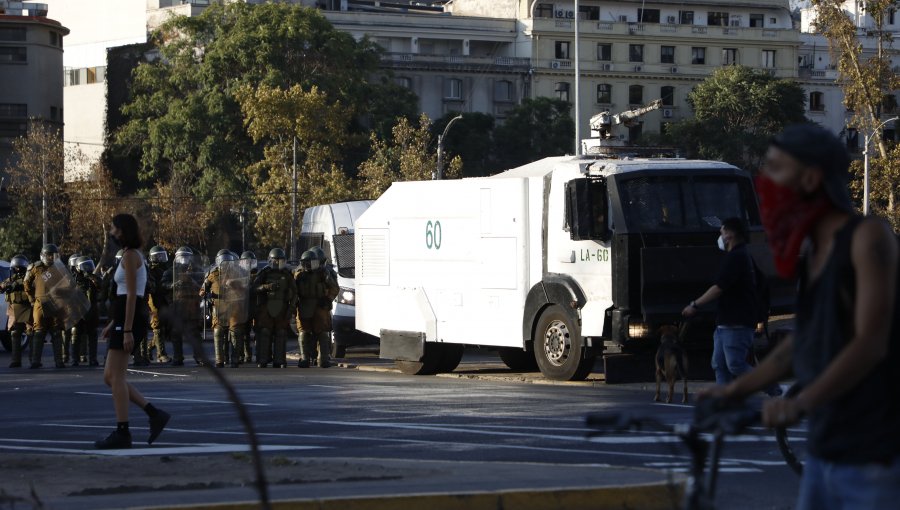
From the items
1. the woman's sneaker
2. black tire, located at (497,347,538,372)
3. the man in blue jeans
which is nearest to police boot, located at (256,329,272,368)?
black tire, located at (497,347,538,372)

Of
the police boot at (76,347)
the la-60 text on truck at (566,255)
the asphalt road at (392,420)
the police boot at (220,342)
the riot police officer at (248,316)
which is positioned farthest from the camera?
the police boot at (76,347)

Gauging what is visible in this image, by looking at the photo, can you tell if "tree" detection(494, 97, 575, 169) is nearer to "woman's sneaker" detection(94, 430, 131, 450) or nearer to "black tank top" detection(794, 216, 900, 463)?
"woman's sneaker" detection(94, 430, 131, 450)

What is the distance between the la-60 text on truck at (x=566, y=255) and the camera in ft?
65.9

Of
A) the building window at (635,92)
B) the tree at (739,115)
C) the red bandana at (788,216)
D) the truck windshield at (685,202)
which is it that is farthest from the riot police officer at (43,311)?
the building window at (635,92)

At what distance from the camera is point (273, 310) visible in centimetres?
2630

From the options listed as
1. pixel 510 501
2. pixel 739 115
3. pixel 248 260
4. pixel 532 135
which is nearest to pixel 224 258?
pixel 248 260

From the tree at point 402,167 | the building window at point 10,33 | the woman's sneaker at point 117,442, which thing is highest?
the building window at point 10,33

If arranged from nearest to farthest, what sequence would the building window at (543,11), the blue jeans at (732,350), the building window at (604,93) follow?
the blue jeans at (732,350), the building window at (604,93), the building window at (543,11)

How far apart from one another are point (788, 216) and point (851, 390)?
0.58 metres

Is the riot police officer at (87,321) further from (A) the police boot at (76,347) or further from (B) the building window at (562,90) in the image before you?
(B) the building window at (562,90)

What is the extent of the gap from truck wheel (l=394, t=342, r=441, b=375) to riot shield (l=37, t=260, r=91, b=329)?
6076 mm

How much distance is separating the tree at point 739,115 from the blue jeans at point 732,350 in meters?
85.8

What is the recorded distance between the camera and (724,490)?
10.3 metres

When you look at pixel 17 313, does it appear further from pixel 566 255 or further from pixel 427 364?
pixel 566 255
